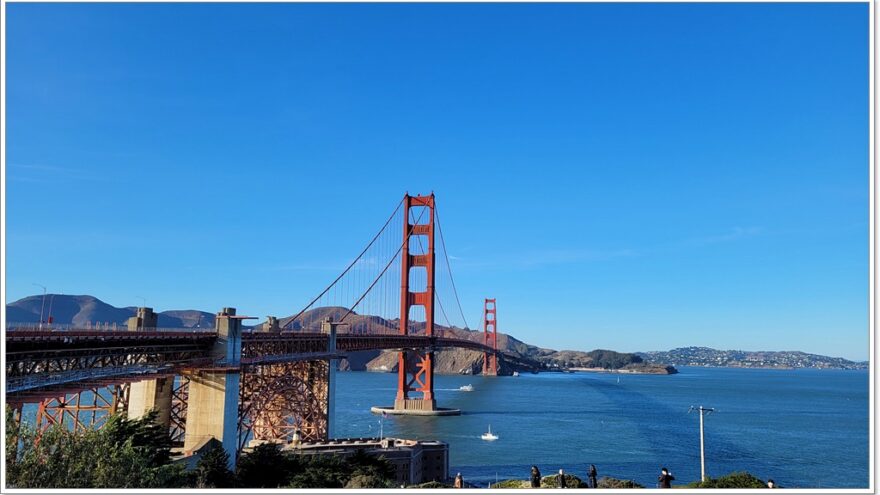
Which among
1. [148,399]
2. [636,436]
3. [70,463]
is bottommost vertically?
[636,436]

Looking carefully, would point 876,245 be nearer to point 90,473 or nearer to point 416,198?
point 90,473

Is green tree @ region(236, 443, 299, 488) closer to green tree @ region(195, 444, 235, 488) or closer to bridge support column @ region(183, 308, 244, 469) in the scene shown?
green tree @ region(195, 444, 235, 488)

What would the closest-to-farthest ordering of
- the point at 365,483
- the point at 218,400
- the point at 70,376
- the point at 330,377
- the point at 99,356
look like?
the point at 70,376, the point at 99,356, the point at 365,483, the point at 218,400, the point at 330,377

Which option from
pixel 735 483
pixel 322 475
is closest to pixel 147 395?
pixel 322 475

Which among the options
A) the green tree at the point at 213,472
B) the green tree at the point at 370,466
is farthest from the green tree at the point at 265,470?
the green tree at the point at 370,466

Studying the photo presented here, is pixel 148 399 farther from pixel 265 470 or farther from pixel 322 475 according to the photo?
pixel 322 475

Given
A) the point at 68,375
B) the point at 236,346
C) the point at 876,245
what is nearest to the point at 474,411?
the point at 236,346

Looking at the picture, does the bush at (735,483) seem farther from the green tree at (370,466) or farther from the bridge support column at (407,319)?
the bridge support column at (407,319)
